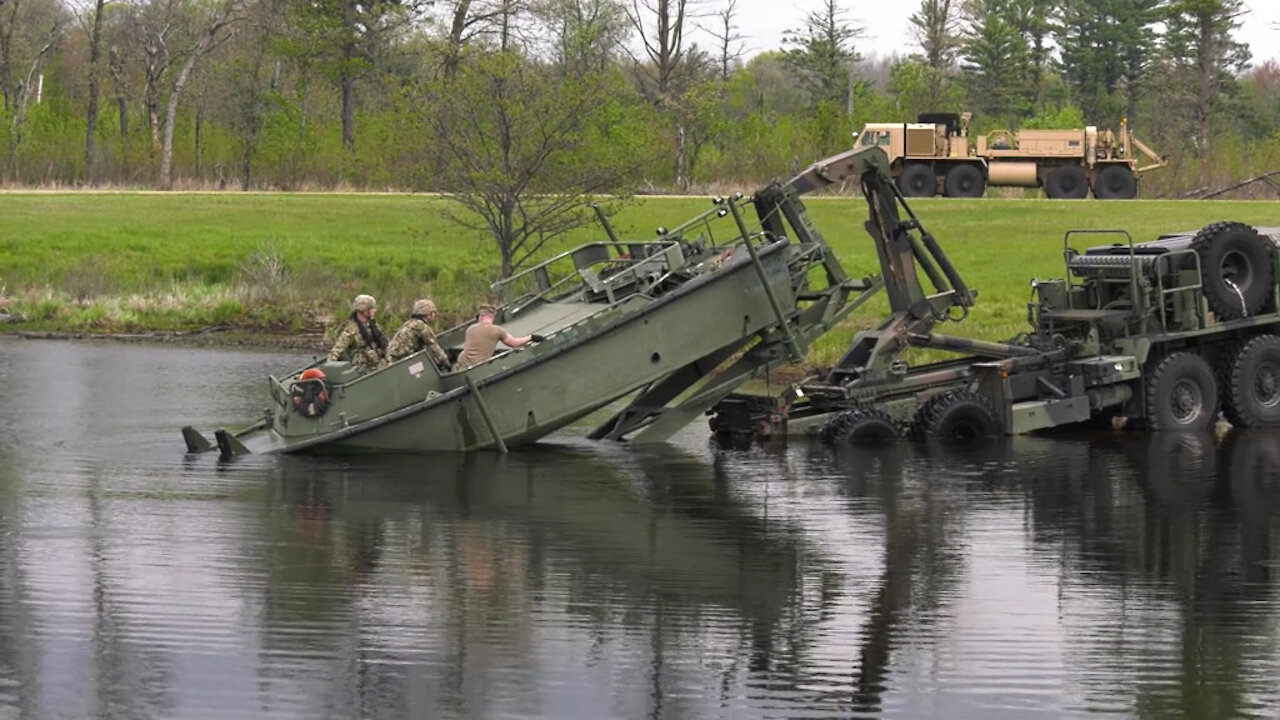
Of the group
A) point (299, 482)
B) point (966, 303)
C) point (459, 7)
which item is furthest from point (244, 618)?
point (459, 7)

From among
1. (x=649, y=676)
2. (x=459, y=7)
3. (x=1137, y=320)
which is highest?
(x=459, y=7)

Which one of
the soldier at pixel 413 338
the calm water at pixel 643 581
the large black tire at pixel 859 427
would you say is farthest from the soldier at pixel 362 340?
the large black tire at pixel 859 427

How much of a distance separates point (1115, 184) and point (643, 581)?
37817 millimetres

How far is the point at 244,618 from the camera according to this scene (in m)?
12.5

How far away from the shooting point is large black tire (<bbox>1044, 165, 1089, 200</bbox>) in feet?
163

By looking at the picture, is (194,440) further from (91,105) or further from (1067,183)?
(91,105)

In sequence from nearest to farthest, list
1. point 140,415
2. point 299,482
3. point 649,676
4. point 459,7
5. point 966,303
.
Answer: point 649,676
point 299,482
point 966,303
point 140,415
point 459,7

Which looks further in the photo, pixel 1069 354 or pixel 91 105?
pixel 91 105

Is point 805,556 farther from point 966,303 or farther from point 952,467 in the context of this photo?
point 966,303

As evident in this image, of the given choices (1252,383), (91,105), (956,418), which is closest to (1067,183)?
(91,105)

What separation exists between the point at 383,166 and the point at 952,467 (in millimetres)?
25057

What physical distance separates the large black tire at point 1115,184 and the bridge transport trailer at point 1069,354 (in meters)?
27.8

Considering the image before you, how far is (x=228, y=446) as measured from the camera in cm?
1966

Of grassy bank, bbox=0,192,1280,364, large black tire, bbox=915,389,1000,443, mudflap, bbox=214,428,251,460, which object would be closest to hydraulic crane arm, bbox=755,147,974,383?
large black tire, bbox=915,389,1000,443
